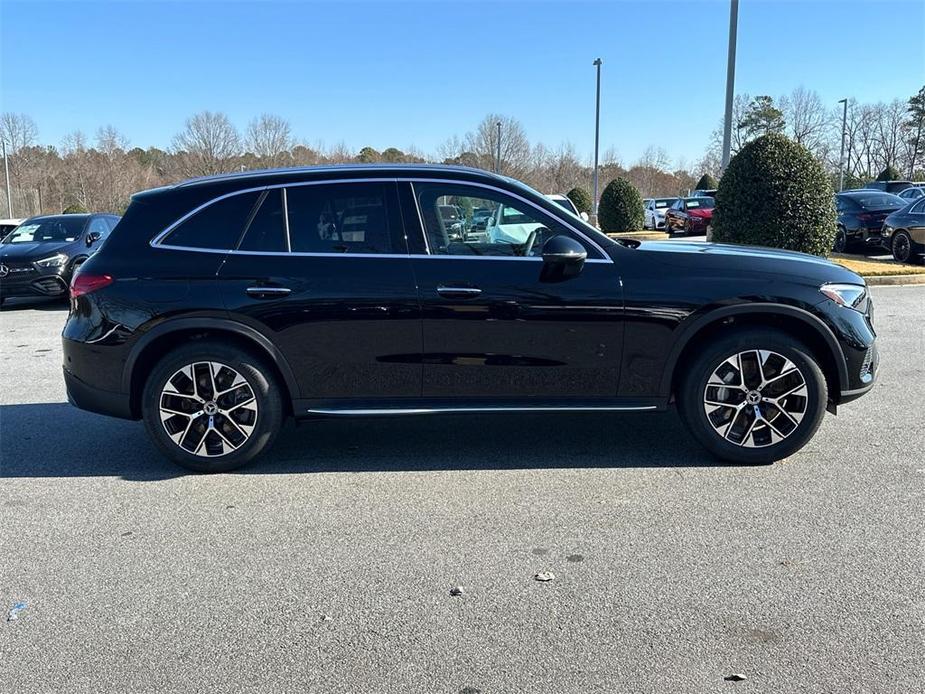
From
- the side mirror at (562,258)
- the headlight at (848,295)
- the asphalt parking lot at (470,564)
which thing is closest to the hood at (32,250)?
the asphalt parking lot at (470,564)

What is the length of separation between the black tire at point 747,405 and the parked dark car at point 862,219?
15.3 m

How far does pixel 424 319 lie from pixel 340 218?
81 centimetres

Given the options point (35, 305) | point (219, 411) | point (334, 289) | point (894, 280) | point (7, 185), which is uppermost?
point (7, 185)

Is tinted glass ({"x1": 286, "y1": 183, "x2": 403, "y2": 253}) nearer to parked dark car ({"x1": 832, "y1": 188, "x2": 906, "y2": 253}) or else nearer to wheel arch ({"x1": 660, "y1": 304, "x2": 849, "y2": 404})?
wheel arch ({"x1": 660, "y1": 304, "x2": 849, "y2": 404})

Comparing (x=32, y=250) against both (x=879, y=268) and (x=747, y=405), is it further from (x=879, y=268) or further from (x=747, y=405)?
(x=879, y=268)

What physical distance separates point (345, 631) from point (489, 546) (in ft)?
2.98

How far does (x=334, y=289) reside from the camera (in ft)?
14.6

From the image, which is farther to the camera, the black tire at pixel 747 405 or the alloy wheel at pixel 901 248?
the alloy wheel at pixel 901 248

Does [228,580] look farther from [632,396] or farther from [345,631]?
[632,396]

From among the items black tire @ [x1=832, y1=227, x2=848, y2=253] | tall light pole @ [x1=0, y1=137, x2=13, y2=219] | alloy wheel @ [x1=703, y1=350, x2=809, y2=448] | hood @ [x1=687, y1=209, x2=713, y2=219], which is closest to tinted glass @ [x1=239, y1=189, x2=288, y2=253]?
alloy wheel @ [x1=703, y1=350, x2=809, y2=448]

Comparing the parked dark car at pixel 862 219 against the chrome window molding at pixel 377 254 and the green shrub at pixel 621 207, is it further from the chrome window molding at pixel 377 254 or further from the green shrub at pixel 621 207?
the chrome window molding at pixel 377 254

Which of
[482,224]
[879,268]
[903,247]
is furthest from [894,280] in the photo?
[482,224]

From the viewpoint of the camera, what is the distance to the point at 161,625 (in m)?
3.03

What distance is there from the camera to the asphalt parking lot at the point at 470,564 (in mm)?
2717
